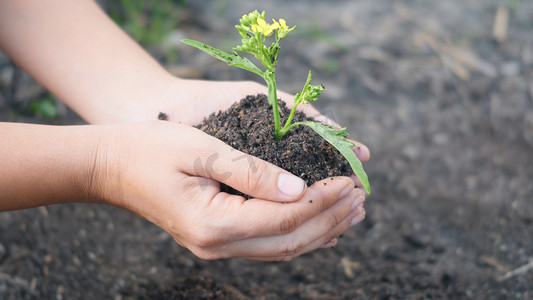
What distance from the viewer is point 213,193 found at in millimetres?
1491

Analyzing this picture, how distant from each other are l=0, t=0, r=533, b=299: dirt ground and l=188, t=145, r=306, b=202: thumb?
29.1 inches

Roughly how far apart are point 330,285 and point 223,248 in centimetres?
76

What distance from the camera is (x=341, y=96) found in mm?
3432

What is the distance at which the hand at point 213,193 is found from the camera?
1425 millimetres

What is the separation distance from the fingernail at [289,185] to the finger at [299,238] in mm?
166

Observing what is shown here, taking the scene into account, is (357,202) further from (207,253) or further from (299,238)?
(207,253)

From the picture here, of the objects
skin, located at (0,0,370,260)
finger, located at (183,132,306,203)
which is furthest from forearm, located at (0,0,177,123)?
finger, located at (183,132,306,203)

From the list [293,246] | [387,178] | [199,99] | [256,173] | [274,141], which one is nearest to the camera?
[256,173]

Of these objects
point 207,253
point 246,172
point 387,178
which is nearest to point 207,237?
point 207,253

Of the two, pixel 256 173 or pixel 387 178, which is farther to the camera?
pixel 387 178

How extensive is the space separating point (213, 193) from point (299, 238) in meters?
0.34

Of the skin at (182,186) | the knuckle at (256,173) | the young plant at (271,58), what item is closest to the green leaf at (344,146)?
the young plant at (271,58)

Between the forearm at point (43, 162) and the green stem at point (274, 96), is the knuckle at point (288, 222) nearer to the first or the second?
the green stem at point (274, 96)

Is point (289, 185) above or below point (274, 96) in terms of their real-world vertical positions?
below
